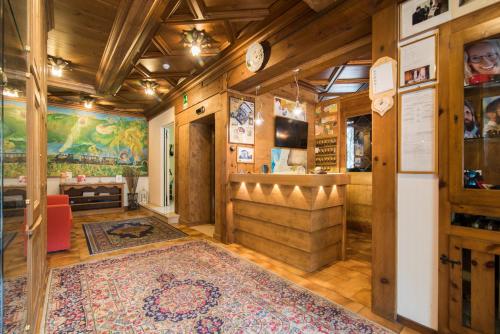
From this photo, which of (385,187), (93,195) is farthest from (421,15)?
(93,195)

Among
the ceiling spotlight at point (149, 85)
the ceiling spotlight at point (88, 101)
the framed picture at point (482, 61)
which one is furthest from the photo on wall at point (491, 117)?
the ceiling spotlight at point (88, 101)

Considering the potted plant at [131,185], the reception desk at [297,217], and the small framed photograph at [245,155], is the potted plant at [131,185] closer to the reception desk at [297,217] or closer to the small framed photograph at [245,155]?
the small framed photograph at [245,155]

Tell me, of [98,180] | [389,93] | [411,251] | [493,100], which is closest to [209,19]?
[389,93]

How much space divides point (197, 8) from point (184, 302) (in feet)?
10.8

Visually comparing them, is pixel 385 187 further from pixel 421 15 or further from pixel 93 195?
pixel 93 195

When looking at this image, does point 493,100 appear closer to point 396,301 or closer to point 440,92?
point 440,92

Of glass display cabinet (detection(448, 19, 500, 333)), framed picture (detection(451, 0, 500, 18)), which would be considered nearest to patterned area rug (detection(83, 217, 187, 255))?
glass display cabinet (detection(448, 19, 500, 333))

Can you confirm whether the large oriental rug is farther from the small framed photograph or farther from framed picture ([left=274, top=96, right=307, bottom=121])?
framed picture ([left=274, top=96, right=307, bottom=121])

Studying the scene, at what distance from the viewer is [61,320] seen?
2.03 meters

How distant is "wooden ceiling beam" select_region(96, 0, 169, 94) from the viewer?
278 centimetres

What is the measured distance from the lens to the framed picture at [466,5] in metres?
1.60

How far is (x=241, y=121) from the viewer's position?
429 centimetres

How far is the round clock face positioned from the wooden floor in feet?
9.11

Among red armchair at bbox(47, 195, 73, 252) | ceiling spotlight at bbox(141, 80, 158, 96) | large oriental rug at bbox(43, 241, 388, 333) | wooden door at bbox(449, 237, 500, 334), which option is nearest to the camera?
wooden door at bbox(449, 237, 500, 334)
